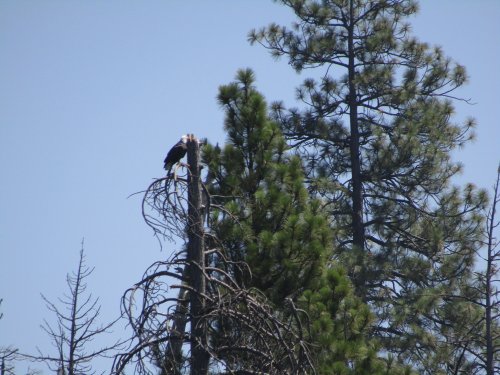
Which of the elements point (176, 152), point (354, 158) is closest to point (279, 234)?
point (176, 152)

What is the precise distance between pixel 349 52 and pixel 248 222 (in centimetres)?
1035

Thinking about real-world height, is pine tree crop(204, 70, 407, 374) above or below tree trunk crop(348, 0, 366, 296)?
below

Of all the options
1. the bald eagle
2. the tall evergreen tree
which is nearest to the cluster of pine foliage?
the tall evergreen tree

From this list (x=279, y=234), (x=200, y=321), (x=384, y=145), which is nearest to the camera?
(x=200, y=321)

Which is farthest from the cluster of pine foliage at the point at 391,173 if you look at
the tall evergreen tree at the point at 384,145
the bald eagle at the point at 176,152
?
the bald eagle at the point at 176,152

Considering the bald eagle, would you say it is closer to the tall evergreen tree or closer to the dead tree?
the dead tree

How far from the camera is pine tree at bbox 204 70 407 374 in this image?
13641 millimetres

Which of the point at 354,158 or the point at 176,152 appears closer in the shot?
the point at 176,152

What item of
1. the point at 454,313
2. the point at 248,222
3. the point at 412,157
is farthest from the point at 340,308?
the point at 412,157

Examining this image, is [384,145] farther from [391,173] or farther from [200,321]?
[200,321]

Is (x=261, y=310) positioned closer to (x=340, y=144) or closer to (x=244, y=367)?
(x=244, y=367)

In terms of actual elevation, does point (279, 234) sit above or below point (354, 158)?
below

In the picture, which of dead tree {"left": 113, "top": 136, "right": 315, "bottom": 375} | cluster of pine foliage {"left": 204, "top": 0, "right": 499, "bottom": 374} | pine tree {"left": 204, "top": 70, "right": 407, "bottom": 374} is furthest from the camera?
cluster of pine foliage {"left": 204, "top": 0, "right": 499, "bottom": 374}

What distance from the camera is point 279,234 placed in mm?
14453
